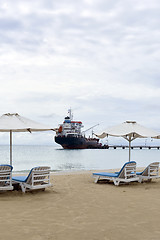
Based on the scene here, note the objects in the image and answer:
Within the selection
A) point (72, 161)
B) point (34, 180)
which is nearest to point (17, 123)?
point (34, 180)

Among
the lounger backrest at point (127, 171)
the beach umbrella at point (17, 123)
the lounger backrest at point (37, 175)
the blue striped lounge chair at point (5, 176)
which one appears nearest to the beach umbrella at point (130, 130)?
the lounger backrest at point (127, 171)

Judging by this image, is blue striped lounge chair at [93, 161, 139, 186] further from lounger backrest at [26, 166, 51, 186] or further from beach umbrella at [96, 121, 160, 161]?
lounger backrest at [26, 166, 51, 186]

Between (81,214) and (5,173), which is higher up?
(5,173)

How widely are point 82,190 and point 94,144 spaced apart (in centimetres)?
9951

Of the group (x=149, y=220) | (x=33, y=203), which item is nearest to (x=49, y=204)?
(x=33, y=203)

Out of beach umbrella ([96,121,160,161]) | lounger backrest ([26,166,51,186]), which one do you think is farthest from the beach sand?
beach umbrella ([96,121,160,161])

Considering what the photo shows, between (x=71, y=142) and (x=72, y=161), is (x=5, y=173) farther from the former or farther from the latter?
(x=71, y=142)

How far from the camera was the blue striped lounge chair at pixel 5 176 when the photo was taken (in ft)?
22.5

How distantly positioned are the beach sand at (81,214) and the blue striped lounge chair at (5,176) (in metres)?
0.22

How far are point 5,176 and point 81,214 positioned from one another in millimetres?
2466

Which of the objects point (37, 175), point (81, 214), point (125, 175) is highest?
point (37, 175)

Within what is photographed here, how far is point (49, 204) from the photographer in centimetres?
622

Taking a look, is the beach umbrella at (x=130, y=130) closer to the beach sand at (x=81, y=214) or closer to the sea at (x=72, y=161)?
the beach sand at (x=81, y=214)

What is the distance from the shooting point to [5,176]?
696cm
